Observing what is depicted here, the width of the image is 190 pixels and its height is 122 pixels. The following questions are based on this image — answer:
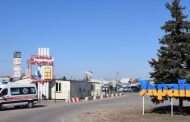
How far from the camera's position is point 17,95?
4047cm

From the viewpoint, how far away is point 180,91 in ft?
98.7

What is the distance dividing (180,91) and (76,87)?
122ft

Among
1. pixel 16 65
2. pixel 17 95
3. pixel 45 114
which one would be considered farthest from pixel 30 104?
pixel 16 65

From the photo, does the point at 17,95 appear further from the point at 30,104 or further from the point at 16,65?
the point at 16,65

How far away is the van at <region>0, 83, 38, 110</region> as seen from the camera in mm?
39375

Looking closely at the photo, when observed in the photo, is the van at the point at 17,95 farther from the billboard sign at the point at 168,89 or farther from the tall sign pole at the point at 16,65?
the tall sign pole at the point at 16,65

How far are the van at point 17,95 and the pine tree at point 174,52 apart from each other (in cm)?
1434

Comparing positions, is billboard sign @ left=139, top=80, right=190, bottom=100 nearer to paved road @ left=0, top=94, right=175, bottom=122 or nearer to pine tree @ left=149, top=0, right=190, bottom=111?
pine tree @ left=149, top=0, right=190, bottom=111

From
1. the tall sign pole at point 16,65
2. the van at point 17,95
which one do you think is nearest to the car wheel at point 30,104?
the van at point 17,95

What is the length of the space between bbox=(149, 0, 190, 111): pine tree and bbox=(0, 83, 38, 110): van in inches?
565

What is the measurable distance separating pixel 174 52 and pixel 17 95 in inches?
650

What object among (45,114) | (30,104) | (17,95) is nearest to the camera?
(45,114)

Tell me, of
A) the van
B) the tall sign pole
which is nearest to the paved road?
the van

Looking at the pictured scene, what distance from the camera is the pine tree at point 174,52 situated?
3109 centimetres
